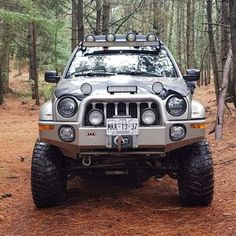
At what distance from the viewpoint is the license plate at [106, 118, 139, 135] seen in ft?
17.7

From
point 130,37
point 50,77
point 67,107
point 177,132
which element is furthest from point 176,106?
point 50,77

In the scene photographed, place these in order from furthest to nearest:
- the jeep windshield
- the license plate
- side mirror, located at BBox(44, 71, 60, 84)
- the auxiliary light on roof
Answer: the auxiliary light on roof, side mirror, located at BBox(44, 71, 60, 84), the jeep windshield, the license plate

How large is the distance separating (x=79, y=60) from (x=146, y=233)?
Result: 3202mm

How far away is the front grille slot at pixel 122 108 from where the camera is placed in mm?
5477

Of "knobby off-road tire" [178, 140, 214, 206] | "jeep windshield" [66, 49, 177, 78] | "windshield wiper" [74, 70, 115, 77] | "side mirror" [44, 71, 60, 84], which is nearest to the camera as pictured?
"knobby off-road tire" [178, 140, 214, 206]

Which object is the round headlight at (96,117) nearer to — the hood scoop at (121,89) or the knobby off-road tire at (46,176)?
the hood scoop at (121,89)

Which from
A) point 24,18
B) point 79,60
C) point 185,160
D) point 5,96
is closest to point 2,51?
point 5,96

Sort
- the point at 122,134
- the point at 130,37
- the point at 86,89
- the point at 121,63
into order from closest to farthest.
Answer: the point at 122,134
the point at 86,89
the point at 121,63
the point at 130,37

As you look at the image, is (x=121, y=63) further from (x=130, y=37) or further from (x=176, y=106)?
(x=176, y=106)

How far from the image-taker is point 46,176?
5844mm

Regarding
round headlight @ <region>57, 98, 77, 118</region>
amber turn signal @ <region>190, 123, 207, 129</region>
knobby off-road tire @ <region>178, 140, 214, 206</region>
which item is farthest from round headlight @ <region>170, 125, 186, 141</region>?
round headlight @ <region>57, 98, 77, 118</region>

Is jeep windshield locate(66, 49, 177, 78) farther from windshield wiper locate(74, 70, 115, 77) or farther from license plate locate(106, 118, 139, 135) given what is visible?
license plate locate(106, 118, 139, 135)

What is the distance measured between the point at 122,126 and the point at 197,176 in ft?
4.00

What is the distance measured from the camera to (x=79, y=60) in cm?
720
